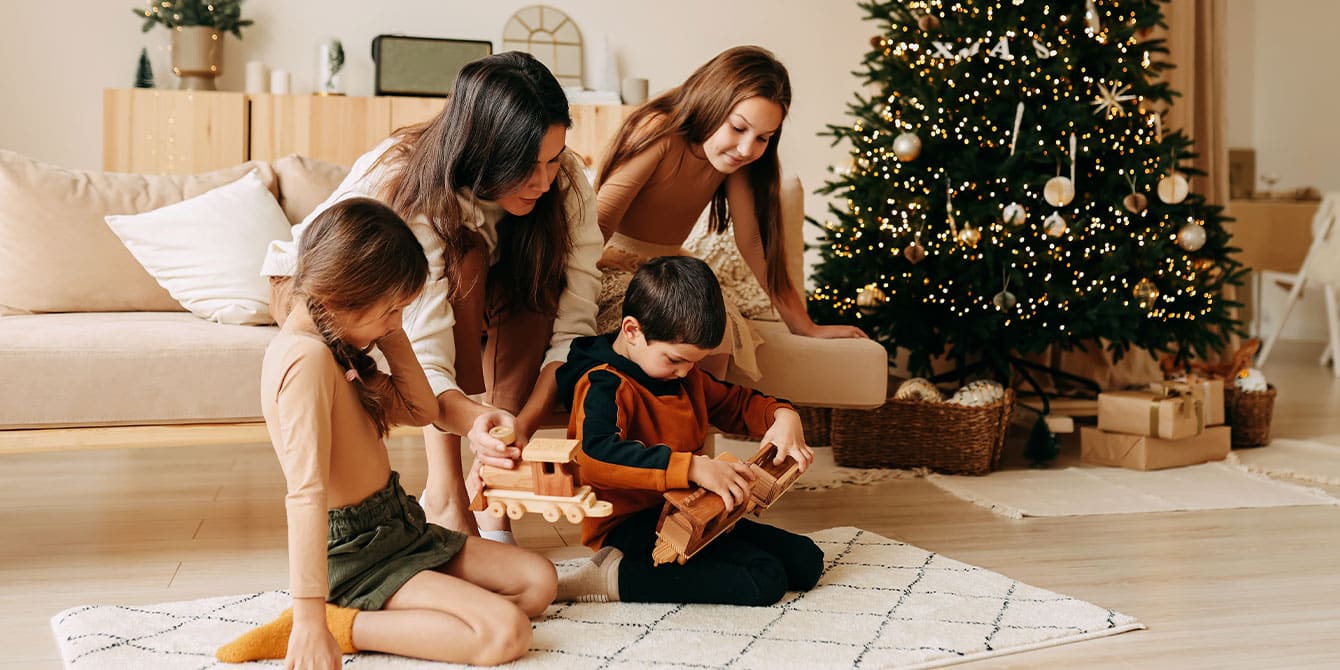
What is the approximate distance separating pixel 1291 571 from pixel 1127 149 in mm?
1496

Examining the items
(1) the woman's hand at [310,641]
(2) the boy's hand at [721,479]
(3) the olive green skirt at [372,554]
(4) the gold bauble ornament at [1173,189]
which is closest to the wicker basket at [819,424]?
(4) the gold bauble ornament at [1173,189]

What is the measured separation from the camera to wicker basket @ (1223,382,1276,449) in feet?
11.1

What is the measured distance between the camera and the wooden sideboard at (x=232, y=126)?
176 inches

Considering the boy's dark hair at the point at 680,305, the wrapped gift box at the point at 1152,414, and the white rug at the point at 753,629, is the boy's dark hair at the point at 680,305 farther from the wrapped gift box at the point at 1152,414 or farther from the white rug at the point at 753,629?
the wrapped gift box at the point at 1152,414

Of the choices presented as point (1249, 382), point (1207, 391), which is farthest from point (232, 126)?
point (1249, 382)

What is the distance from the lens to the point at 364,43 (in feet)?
16.5

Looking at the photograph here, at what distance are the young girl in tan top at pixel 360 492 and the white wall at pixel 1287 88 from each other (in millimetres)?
6485

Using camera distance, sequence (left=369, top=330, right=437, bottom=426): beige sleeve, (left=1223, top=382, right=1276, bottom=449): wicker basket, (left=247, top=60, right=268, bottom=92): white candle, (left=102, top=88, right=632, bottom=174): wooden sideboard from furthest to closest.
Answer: (left=247, top=60, right=268, bottom=92): white candle, (left=102, top=88, right=632, bottom=174): wooden sideboard, (left=1223, top=382, right=1276, bottom=449): wicker basket, (left=369, top=330, right=437, bottom=426): beige sleeve

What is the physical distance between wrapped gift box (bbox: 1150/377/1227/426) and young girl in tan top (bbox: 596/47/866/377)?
1303 millimetres

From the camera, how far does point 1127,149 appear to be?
322cm

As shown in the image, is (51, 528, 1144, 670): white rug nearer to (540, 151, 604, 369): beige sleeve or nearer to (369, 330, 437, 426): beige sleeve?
(369, 330, 437, 426): beige sleeve

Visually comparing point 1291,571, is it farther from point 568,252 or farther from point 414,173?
point 414,173

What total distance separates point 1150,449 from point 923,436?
2.01ft

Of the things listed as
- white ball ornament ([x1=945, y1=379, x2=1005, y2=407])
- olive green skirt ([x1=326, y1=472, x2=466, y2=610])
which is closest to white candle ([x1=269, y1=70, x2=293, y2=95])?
white ball ornament ([x1=945, y1=379, x2=1005, y2=407])
